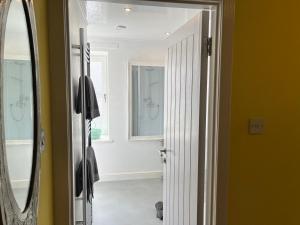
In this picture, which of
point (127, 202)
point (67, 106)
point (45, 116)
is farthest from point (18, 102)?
point (127, 202)

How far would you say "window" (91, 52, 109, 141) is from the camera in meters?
4.40

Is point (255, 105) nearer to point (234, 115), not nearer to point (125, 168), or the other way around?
point (234, 115)

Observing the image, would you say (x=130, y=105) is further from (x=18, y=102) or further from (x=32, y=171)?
(x=18, y=102)

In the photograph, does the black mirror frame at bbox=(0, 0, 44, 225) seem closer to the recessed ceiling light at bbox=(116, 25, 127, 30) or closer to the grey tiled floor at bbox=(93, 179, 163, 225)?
the grey tiled floor at bbox=(93, 179, 163, 225)

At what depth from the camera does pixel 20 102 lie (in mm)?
772

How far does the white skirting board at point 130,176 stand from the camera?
4.47 metres

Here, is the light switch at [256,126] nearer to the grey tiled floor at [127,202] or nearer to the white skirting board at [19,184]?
the white skirting board at [19,184]

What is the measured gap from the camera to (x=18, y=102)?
0.75 meters

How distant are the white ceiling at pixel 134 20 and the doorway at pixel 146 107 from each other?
0.04ft

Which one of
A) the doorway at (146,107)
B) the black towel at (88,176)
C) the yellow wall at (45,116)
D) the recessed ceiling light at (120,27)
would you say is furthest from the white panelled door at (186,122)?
the recessed ceiling light at (120,27)

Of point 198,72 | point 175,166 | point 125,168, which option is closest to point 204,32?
point 198,72

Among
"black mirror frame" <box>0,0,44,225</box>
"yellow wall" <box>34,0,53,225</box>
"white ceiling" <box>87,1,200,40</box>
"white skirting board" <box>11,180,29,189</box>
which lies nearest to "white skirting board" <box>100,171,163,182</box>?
"white ceiling" <box>87,1,200,40</box>

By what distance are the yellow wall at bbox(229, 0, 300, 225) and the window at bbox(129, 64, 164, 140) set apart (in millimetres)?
2950

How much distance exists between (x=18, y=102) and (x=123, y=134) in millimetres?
3759
